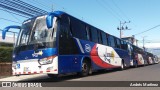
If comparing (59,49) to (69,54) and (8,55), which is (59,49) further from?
(8,55)

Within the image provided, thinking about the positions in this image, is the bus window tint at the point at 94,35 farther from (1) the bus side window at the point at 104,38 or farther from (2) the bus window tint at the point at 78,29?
(1) the bus side window at the point at 104,38

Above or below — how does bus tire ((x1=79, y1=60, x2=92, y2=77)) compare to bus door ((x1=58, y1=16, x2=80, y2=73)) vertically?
below

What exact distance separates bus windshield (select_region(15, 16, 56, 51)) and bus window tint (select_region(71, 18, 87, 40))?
1.97 meters

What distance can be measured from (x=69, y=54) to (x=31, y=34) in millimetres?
2100

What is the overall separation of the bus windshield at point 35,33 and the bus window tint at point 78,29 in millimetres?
1967

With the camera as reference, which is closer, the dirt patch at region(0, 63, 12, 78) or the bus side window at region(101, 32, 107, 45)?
the dirt patch at region(0, 63, 12, 78)

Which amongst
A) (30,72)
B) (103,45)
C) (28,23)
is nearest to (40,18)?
(28,23)

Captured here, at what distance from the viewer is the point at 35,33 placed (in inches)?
516

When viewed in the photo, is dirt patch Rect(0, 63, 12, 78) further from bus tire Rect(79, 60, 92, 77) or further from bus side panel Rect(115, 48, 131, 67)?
bus side panel Rect(115, 48, 131, 67)

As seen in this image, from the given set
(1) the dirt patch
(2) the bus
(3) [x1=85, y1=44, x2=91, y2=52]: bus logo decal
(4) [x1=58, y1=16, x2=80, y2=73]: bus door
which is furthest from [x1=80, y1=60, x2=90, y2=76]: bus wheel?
(1) the dirt patch

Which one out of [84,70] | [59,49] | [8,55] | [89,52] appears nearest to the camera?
[59,49]

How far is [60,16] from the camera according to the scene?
43.4ft

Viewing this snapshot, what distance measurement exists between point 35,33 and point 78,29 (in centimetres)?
308

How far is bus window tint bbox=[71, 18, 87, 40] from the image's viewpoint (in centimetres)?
1471
